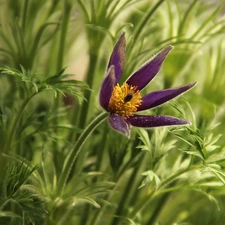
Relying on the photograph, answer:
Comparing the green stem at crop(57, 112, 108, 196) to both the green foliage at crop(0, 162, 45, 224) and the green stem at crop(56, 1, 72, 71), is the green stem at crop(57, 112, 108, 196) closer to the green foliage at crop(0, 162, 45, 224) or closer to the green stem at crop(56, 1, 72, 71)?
the green foliage at crop(0, 162, 45, 224)

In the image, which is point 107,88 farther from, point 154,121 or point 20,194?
point 20,194

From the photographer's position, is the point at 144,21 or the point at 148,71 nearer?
the point at 148,71

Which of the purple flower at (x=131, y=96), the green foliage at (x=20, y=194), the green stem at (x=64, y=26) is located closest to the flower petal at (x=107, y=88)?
the purple flower at (x=131, y=96)

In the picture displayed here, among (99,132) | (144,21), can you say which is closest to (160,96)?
(144,21)

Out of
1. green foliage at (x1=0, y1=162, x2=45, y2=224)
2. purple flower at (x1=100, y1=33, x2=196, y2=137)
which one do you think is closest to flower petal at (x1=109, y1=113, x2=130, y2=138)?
purple flower at (x1=100, y1=33, x2=196, y2=137)

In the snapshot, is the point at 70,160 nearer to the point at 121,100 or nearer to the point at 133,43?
the point at 121,100
